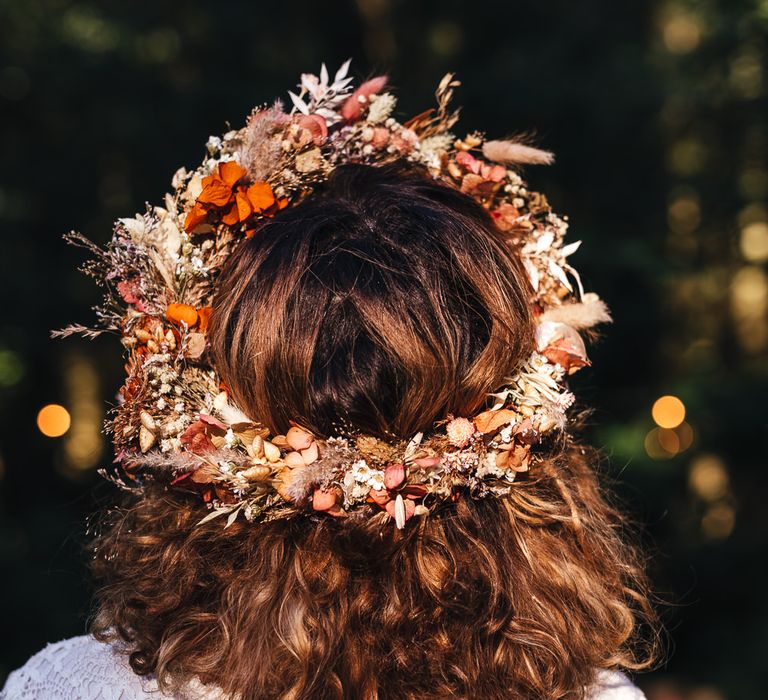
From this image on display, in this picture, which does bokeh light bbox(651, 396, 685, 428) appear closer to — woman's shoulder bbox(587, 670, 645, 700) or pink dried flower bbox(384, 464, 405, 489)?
woman's shoulder bbox(587, 670, 645, 700)

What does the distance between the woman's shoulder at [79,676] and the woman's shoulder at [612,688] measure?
750 mm

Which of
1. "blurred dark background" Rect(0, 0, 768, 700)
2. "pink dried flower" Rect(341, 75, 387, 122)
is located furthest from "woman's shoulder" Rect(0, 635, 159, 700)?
"blurred dark background" Rect(0, 0, 768, 700)

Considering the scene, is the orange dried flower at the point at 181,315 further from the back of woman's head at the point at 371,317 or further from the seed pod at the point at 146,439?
the seed pod at the point at 146,439

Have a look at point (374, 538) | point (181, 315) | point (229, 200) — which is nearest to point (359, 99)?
point (229, 200)

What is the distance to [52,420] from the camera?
5430 millimetres

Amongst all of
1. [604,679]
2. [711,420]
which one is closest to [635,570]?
[604,679]

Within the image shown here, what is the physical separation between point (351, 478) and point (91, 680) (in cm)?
59

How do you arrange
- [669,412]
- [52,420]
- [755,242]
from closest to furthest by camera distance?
[669,412]
[52,420]
[755,242]

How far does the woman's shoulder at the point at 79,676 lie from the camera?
1323 millimetres

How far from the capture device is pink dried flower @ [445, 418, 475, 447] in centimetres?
127

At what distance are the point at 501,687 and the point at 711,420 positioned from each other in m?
4.07

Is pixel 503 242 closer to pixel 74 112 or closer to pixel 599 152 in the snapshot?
pixel 599 152

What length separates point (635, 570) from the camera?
155 centimetres

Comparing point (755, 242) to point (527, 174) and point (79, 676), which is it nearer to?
point (527, 174)
